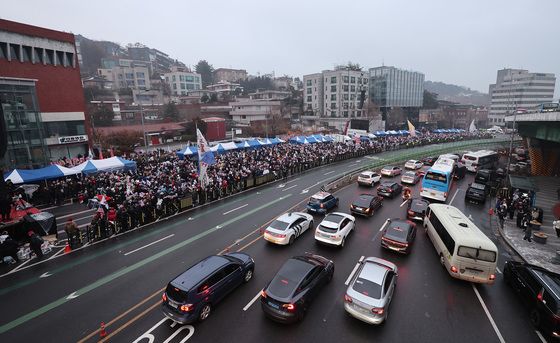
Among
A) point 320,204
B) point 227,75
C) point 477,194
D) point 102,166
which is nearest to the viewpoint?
point 320,204

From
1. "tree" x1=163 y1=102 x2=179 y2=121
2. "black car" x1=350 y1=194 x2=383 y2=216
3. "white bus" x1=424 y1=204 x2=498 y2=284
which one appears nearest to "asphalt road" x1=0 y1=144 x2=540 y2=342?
"white bus" x1=424 y1=204 x2=498 y2=284

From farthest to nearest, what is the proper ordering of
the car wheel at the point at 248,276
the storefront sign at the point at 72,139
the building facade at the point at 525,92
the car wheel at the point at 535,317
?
the building facade at the point at 525,92, the storefront sign at the point at 72,139, the car wheel at the point at 248,276, the car wheel at the point at 535,317

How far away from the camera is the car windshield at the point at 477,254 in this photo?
11.1 metres

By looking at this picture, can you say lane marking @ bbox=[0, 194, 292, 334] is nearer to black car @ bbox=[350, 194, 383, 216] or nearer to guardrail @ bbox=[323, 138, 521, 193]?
black car @ bbox=[350, 194, 383, 216]

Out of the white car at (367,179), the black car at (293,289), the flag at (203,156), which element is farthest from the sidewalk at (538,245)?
the flag at (203,156)

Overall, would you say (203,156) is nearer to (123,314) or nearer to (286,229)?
(286,229)

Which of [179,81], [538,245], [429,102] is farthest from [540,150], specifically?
[179,81]

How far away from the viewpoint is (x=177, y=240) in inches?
639

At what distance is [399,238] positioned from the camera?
14062 millimetres

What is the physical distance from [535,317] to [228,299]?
11.1m

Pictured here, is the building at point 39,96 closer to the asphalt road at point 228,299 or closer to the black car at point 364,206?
the asphalt road at point 228,299

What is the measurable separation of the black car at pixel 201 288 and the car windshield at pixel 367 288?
15.1 feet

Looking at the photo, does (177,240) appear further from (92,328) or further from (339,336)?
(339,336)

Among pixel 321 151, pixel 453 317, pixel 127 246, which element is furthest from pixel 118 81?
pixel 453 317
